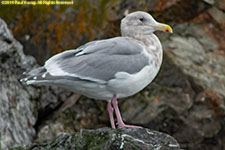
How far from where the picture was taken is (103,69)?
15.6 feet

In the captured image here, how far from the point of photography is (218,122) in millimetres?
6793

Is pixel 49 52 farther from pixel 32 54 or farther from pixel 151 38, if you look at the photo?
pixel 151 38

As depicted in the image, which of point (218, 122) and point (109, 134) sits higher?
point (109, 134)

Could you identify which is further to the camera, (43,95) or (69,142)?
(43,95)

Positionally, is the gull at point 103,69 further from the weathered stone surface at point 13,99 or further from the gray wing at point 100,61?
the weathered stone surface at point 13,99

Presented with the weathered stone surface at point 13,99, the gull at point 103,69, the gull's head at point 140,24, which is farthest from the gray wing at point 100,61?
the weathered stone surface at point 13,99

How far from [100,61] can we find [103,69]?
112 mm

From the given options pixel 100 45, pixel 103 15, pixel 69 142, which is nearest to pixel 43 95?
pixel 103 15

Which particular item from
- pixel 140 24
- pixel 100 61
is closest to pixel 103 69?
pixel 100 61

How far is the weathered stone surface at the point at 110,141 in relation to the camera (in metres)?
4.05

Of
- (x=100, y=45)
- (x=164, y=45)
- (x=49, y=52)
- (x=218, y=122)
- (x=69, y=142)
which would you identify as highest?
(x=100, y=45)

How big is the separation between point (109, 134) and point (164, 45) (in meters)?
3.36

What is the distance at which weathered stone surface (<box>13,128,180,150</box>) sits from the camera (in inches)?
159

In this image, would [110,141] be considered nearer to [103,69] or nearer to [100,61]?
[103,69]
